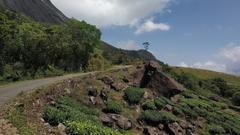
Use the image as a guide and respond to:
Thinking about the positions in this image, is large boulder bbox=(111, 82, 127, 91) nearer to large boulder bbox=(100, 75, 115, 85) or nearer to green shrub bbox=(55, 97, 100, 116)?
large boulder bbox=(100, 75, 115, 85)

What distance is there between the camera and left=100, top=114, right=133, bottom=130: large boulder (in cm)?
2856

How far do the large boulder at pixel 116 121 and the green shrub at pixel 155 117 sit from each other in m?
3.29

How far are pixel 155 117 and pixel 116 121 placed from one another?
6.30m

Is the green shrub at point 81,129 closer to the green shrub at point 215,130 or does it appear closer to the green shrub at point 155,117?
the green shrub at point 155,117

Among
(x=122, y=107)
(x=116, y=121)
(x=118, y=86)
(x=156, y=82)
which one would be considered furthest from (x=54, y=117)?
(x=156, y=82)

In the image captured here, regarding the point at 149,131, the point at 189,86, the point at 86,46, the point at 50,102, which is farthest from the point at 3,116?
the point at 189,86

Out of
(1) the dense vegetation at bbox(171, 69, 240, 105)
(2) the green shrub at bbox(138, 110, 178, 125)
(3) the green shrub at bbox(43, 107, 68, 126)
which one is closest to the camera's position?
(3) the green shrub at bbox(43, 107, 68, 126)

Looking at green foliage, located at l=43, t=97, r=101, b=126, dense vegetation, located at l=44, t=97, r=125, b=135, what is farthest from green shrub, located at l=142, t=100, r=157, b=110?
dense vegetation, located at l=44, t=97, r=125, b=135

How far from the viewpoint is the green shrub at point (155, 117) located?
34719mm

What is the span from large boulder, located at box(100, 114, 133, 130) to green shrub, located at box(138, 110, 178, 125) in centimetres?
329

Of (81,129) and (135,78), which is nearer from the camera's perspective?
(81,129)

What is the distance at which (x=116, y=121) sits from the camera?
29.8m

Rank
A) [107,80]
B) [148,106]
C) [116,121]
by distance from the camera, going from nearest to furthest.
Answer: [116,121], [148,106], [107,80]

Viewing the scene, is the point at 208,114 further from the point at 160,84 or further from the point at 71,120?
the point at 71,120
